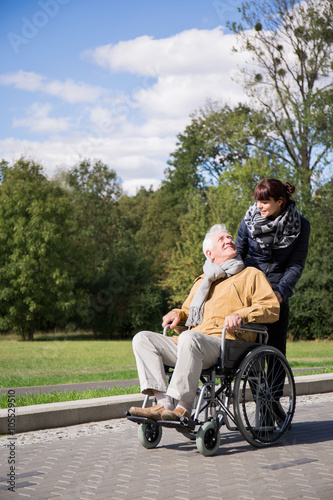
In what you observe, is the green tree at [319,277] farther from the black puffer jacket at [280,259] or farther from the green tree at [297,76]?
the black puffer jacket at [280,259]

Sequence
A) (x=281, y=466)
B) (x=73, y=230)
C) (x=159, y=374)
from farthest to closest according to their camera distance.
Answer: (x=73, y=230)
(x=159, y=374)
(x=281, y=466)

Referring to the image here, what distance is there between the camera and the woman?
543 centimetres

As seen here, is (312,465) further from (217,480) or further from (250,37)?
(250,37)

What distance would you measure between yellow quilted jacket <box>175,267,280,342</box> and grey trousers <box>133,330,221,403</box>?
0.84ft

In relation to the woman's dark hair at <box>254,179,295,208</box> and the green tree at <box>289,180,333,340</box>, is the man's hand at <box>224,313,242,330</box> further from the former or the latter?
the green tree at <box>289,180,333,340</box>

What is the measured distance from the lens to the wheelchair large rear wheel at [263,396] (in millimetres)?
4793

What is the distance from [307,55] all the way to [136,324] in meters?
20.3

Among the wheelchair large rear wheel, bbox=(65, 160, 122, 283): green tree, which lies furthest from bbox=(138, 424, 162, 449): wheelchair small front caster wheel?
bbox=(65, 160, 122, 283): green tree

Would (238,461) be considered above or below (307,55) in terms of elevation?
below

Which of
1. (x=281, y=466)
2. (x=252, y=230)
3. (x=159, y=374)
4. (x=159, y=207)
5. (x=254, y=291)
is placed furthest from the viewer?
(x=159, y=207)

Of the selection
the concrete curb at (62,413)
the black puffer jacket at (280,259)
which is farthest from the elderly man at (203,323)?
the concrete curb at (62,413)

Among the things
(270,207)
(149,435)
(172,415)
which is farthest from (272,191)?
(149,435)

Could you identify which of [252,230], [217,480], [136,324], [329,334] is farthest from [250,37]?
[217,480]

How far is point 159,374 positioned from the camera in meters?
4.77
